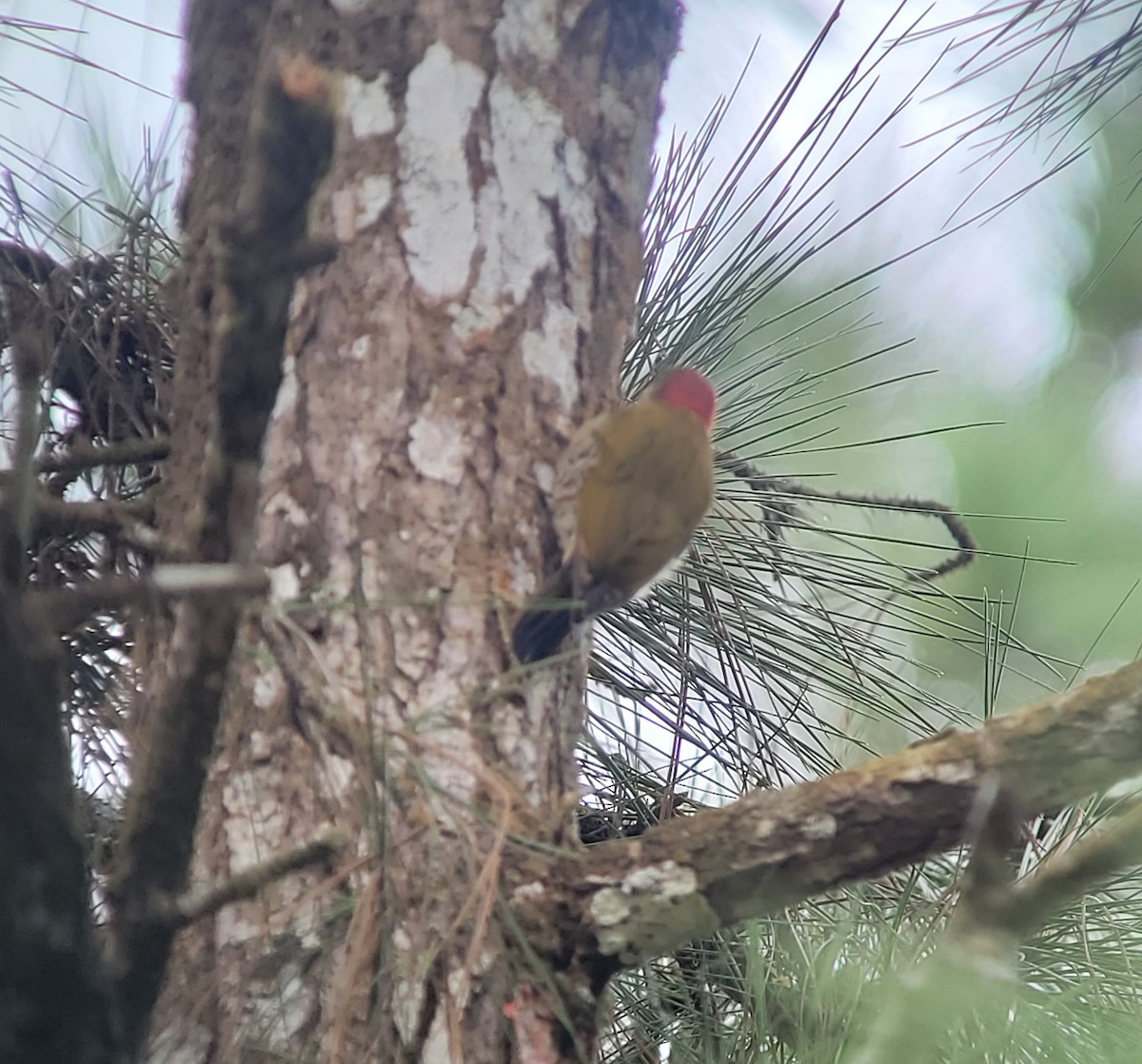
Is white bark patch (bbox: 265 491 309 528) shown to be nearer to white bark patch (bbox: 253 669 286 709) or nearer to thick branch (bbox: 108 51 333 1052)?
white bark patch (bbox: 253 669 286 709)

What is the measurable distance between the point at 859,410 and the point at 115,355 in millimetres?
1367

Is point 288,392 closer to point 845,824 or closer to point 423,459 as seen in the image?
point 423,459

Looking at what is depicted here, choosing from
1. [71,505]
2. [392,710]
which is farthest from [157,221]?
[71,505]

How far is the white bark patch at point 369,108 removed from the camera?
1.05 m

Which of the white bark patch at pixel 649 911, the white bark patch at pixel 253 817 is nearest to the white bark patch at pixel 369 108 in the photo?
the white bark patch at pixel 253 817

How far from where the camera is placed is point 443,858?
0.67 metres

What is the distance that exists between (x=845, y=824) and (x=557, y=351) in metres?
0.51

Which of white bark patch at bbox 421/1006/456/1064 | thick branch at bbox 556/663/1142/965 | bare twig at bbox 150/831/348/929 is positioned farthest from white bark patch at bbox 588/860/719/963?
bare twig at bbox 150/831/348/929

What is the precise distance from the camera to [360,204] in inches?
40.8

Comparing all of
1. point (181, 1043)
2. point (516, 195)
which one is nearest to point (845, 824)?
point (181, 1043)

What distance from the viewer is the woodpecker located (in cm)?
106

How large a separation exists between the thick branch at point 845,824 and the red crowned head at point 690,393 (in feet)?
2.02

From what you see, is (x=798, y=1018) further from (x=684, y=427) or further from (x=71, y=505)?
(x=71, y=505)

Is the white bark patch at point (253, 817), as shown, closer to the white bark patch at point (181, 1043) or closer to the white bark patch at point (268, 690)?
the white bark patch at point (268, 690)
